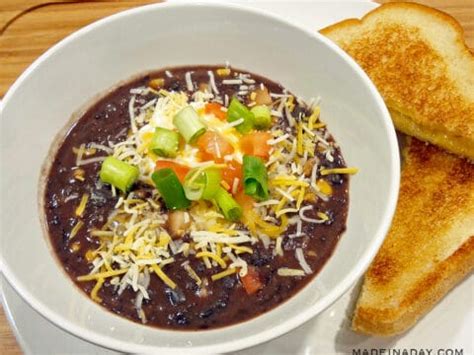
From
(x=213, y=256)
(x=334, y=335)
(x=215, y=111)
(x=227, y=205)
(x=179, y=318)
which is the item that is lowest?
(x=334, y=335)

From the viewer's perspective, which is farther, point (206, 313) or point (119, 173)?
point (119, 173)

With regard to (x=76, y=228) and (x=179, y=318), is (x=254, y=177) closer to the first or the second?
(x=179, y=318)

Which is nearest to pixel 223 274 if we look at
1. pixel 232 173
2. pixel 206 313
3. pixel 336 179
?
pixel 206 313

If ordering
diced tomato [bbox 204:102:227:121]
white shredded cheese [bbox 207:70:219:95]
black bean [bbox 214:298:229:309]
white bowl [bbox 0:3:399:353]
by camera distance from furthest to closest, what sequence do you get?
white shredded cheese [bbox 207:70:219:95] < diced tomato [bbox 204:102:227:121] < black bean [bbox 214:298:229:309] < white bowl [bbox 0:3:399:353]

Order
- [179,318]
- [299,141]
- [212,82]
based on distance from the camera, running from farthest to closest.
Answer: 1. [212,82]
2. [299,141]
3. [179,318]

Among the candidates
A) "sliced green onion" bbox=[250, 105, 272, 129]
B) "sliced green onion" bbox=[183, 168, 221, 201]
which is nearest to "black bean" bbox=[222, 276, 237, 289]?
"sliced green onion" bbox=[183, 168, 221, 201]

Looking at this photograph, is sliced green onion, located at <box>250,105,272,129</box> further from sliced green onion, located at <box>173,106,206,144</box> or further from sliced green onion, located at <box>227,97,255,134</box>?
sliced green onion, located at <box>173,106,206,144</box>

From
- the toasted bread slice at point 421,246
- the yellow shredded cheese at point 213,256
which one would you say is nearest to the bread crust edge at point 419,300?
the toasted bread slice at point 421,246
